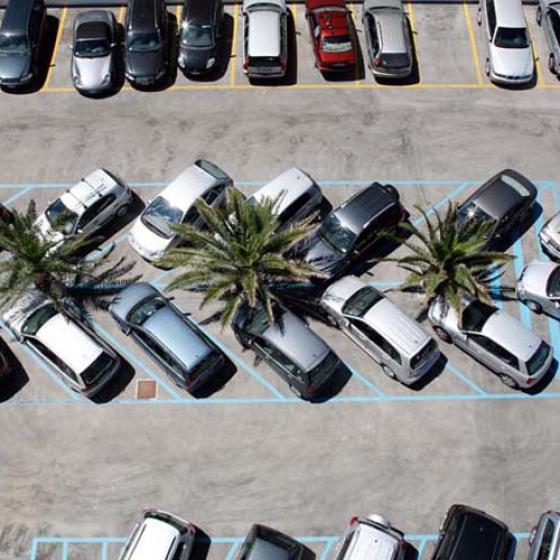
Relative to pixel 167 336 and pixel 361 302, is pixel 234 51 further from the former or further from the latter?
pixel 167 336

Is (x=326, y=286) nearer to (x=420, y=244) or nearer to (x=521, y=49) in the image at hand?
(x=420, y=244)

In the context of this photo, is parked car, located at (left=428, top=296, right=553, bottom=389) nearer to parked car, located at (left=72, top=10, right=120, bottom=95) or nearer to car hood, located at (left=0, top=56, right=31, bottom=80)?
parked car, located at (left=72, top=10, right=120, bottom=95)

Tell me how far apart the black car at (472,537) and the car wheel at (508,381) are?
13.6 feet

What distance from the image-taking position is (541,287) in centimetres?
2227

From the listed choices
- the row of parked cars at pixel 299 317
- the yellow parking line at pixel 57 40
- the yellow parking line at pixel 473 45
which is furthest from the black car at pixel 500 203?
the yellow parking line at pixel 57 40

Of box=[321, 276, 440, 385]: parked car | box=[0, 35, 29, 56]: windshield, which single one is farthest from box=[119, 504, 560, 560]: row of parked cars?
box=[0, 35, 29, 56]: windshield

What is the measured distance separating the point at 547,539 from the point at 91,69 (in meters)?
21.4

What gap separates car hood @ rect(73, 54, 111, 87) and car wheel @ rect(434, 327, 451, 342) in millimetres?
15010

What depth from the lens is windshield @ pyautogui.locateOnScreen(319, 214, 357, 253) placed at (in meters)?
22.6

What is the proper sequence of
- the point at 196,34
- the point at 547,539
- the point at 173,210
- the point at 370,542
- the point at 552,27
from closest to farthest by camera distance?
the point at 370,542
the point at 547,539
the point at 173,210
the point at 196,34
the point at 552,27

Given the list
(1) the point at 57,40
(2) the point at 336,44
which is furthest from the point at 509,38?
(1) the point at 57,40

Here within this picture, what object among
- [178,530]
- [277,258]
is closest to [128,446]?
[178,530]

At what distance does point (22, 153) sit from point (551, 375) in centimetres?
1902

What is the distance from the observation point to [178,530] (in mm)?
18781
